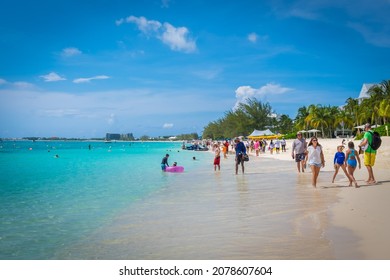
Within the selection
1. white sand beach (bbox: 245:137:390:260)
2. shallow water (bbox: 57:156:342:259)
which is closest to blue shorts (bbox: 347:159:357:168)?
white sand beach (bbox: 245:137:390:260)

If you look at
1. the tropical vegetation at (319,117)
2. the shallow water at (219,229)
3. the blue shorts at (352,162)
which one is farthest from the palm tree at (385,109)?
the shallow water at (219,229)

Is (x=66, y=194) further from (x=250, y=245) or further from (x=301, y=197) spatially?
(x=250, y=245)

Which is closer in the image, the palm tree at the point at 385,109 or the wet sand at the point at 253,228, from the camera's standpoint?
the wet sand at the point at 253,228

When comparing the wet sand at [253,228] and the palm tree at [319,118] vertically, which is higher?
the palm tree at [319,118]

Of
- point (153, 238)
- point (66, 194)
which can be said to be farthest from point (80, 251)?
point (66, 194)

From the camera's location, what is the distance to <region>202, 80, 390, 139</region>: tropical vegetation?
147ft

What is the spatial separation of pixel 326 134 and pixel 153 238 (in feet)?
206

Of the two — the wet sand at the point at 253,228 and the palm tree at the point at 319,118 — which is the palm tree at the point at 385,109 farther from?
the wet sand at the point at 253,228

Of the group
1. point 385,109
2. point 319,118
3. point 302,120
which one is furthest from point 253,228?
point 302,120

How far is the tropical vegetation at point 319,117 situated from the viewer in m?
44.8

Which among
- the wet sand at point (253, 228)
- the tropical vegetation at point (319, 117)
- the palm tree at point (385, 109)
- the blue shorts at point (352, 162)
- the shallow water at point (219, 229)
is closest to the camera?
the wet sand at point (253, 228)

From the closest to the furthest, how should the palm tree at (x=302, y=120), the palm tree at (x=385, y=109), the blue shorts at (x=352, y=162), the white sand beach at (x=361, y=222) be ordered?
the white sand beach at (x=361, y=222) < the blue shorts at (x=352, y=162) < the palm tree at (x=385, y=109) < the palm tree at (x=302, y=120)

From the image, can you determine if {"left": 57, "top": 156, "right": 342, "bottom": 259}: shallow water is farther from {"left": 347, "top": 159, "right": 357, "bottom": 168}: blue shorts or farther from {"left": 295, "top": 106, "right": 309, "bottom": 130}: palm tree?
{"left": 295, "top": 106, "right": 309, "bottom": 130}: palm tree

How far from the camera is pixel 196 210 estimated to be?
7.72 meters
